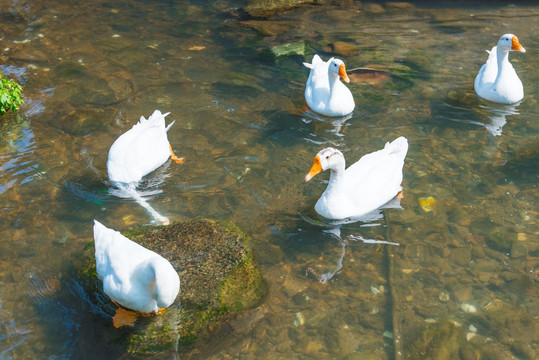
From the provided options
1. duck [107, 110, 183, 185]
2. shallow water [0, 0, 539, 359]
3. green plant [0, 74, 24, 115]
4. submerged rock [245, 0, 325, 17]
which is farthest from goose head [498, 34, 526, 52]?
green plant [0, 74, 24, 115]

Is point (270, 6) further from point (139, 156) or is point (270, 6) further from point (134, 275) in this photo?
point (134, 275)

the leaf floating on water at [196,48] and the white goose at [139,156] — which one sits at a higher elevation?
the leaf floating on water at [196,48]

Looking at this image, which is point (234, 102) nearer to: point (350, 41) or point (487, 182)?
point (350, 41)

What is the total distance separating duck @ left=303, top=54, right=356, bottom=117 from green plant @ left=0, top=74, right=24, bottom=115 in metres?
4.20

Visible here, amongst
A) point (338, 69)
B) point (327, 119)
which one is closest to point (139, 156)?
point (327, 119)

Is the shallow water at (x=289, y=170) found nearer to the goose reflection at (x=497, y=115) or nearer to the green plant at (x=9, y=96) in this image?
the goose reflection at (x=497, y=115)

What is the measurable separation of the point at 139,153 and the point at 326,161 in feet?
7.51

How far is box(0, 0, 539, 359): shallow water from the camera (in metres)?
4.78

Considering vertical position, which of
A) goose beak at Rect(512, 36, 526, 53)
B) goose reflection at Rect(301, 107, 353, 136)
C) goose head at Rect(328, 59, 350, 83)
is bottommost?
goose reflection at Rect(301, 107, 353, 136)

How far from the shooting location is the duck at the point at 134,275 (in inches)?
166

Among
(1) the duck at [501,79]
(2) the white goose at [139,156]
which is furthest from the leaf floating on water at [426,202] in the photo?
(2) the white goose at [139,156]

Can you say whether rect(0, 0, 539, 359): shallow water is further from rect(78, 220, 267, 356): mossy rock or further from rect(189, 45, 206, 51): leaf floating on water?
rect(78, 220, 267, 356): mossy rock

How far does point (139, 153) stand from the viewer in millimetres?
6465

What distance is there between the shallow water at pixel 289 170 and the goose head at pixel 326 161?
22.9 inches
